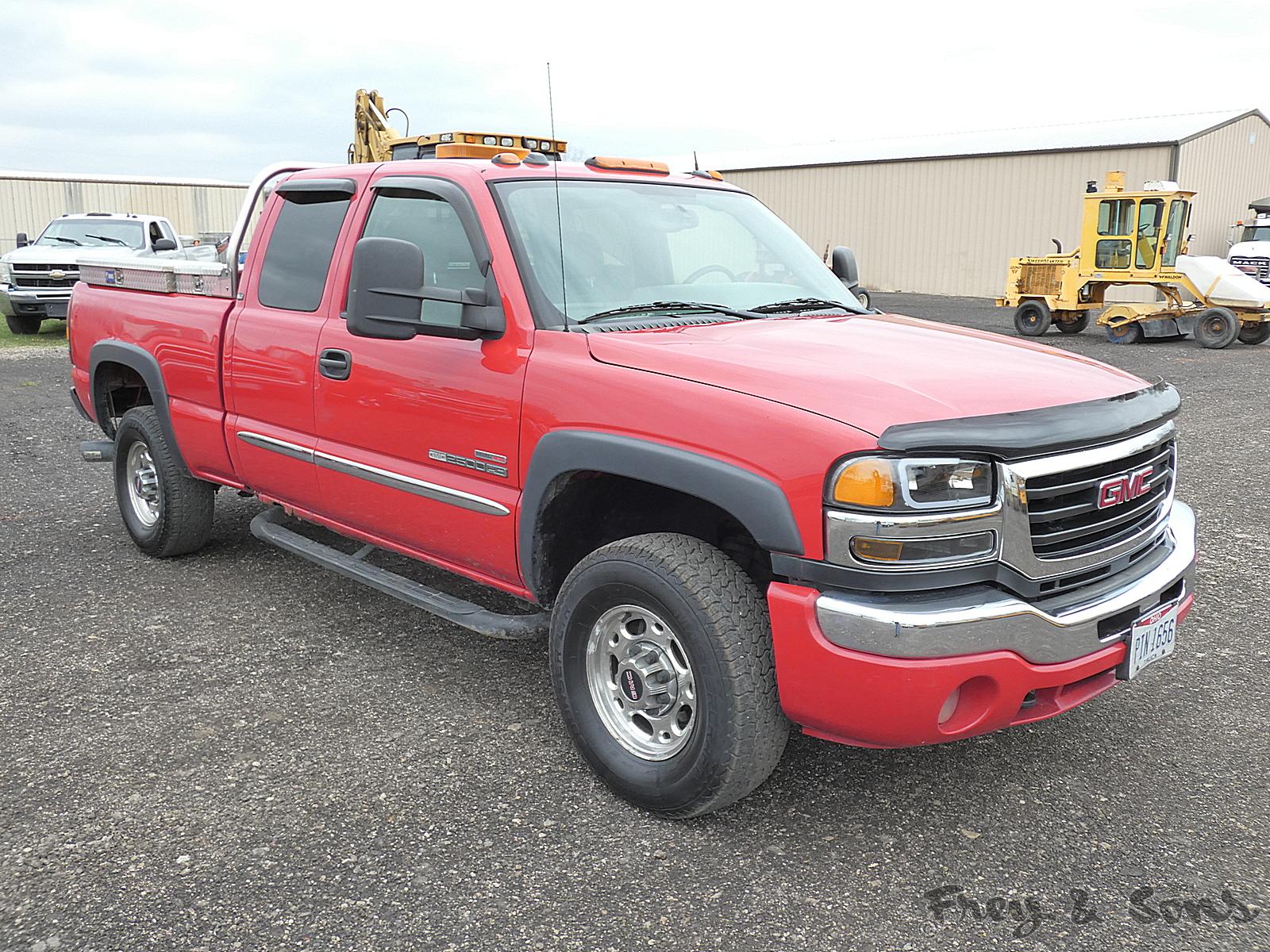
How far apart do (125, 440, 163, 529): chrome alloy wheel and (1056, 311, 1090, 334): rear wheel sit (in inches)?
757

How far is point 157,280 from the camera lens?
17.4 feet

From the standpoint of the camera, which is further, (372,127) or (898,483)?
(372,127)

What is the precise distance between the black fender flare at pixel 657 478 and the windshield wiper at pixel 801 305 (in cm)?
100

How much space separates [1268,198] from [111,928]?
39256 mm

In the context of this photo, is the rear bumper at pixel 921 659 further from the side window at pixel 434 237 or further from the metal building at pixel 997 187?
the metal building at pixel 997 187

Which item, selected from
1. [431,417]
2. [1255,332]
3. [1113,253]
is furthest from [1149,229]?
[431,417]

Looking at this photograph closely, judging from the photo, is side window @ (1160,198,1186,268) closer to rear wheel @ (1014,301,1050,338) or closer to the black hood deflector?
rear wheel @ (1014,301,1050,338)

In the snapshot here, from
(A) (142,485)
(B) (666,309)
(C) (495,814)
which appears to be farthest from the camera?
(A) (142,485)

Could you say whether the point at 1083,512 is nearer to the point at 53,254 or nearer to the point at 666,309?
the point at 666,309

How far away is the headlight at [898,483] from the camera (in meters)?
2.63

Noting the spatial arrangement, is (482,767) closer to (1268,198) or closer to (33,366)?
(33,366)

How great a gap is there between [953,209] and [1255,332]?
16.2 metres

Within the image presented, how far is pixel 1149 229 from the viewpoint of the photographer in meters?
19.2

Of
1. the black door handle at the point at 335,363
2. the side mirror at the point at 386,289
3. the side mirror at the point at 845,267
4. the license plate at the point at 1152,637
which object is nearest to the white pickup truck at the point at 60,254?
the black door handle at the point at 335,363
